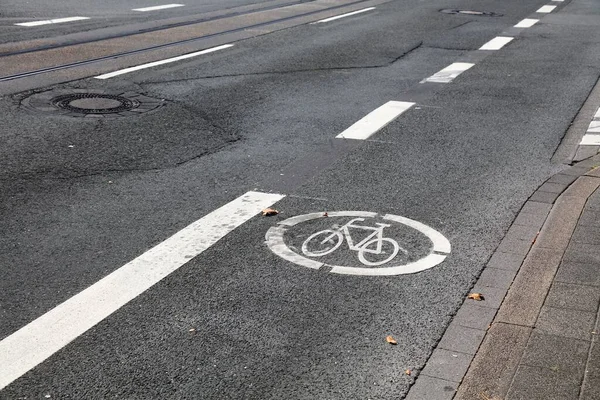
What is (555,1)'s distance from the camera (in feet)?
92.6

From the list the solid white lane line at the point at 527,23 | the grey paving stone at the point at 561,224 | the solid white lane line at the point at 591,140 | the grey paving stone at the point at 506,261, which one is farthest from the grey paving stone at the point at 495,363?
the solid white lane line at the point at 527,23

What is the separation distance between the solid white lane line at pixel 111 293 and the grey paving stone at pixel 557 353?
2309 mm

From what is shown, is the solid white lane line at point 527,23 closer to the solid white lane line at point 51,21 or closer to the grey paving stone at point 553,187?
the solid white lane line at point 51,21

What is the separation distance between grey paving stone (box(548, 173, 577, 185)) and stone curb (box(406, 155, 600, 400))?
14.9 inches

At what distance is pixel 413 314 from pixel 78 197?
3194mm

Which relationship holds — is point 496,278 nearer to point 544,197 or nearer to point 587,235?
point 587,235

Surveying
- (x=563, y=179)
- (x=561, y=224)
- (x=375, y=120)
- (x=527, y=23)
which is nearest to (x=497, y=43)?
(x=527, y=23)

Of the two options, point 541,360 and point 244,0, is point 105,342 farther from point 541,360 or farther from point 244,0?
point 244,0

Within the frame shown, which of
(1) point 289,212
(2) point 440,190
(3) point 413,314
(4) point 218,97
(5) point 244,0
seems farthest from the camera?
(5) point 244,0

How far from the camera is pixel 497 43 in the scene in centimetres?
1794

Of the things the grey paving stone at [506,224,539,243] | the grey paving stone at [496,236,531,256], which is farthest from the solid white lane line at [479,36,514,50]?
the grey paving stone at [496,236,531,256]

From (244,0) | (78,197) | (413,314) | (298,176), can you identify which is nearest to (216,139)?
(298,176)

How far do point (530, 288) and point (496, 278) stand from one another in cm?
35

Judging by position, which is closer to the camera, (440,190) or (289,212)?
(289,212)
